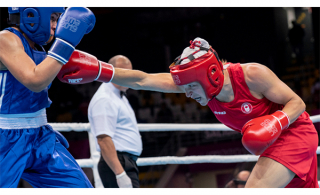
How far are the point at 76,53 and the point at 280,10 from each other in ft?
31.9

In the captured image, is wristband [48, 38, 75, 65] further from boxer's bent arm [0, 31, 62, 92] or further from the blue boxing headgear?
the blue boxing headgear

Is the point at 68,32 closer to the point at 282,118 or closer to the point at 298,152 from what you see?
the point at 282,118

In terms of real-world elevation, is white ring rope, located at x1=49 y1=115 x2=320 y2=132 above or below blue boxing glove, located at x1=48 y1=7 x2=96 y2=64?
below

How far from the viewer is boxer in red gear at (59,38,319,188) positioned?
5.23 ft

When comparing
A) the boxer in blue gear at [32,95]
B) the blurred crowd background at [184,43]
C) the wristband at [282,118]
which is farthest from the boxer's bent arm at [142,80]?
the blurred crowd background at [184,43]

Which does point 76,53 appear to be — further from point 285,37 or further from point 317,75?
point 285,37

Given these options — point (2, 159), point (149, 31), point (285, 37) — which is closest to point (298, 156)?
point (2, 159)

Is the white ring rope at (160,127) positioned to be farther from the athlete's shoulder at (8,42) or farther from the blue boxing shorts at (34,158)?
the athlete's shoulder at (8,42)

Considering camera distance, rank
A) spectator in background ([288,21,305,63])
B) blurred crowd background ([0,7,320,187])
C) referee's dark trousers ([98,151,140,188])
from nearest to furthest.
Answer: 1. referee's dark trousers ([98,151,140,188])
2. blurred crowd background ([0,7,320,187])
3. spectator in background ([288,21,305,63])

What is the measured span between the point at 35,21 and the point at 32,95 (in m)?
0.35

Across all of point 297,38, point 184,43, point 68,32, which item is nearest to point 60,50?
point 68,32

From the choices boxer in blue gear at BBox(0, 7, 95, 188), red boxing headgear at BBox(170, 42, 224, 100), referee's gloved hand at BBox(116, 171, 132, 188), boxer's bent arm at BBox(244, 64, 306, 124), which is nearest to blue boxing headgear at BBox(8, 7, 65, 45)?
boxer in blue gear at BBox(0, 7, 95, 188)

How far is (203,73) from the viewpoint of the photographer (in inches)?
63.4

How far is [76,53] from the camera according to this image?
163 cm
